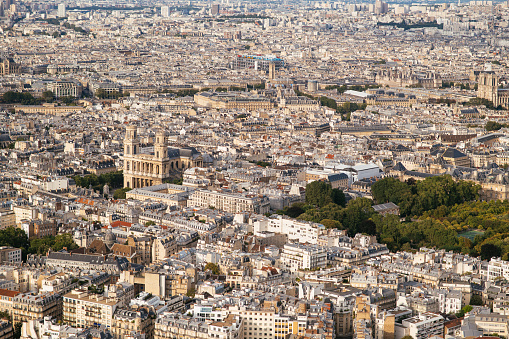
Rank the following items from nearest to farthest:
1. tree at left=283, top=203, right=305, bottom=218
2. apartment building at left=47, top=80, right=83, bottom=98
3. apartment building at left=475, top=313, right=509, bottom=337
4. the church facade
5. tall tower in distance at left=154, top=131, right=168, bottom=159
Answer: apartment building at left=475, top=313, right=509, bottom=337 → tree at left=283, top=203, right=305, bottom=218 → tall tower in distance at left=154, top=131, right=168, bottom=159 → the church facade → apartment building at left=47, top=80, right=83, bottom=98

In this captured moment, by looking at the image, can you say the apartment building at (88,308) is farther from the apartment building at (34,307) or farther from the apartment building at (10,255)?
the apartment building at (10,255)

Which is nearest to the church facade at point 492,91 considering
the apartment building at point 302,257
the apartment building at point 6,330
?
the apartment building at point 302,257

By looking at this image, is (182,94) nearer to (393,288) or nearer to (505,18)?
(393,288)

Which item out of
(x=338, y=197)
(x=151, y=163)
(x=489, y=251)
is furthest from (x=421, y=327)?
(x=151, y=163)

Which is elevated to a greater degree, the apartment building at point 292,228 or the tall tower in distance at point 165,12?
the tall tower in distance at point 165,12

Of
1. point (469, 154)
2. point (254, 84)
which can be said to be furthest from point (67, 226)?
point (254, 84)

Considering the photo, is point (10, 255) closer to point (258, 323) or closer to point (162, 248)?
point (162, 248)

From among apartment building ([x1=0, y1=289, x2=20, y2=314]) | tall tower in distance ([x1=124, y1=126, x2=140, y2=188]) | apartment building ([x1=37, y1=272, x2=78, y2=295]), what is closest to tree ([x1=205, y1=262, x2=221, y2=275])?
apartment building ([x1=37, y1=272, x2=78, y2=295])

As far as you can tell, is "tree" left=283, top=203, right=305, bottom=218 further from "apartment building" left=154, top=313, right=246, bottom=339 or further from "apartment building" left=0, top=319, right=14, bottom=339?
"apartment building" left=0, top=319, right=14, bottom=339
